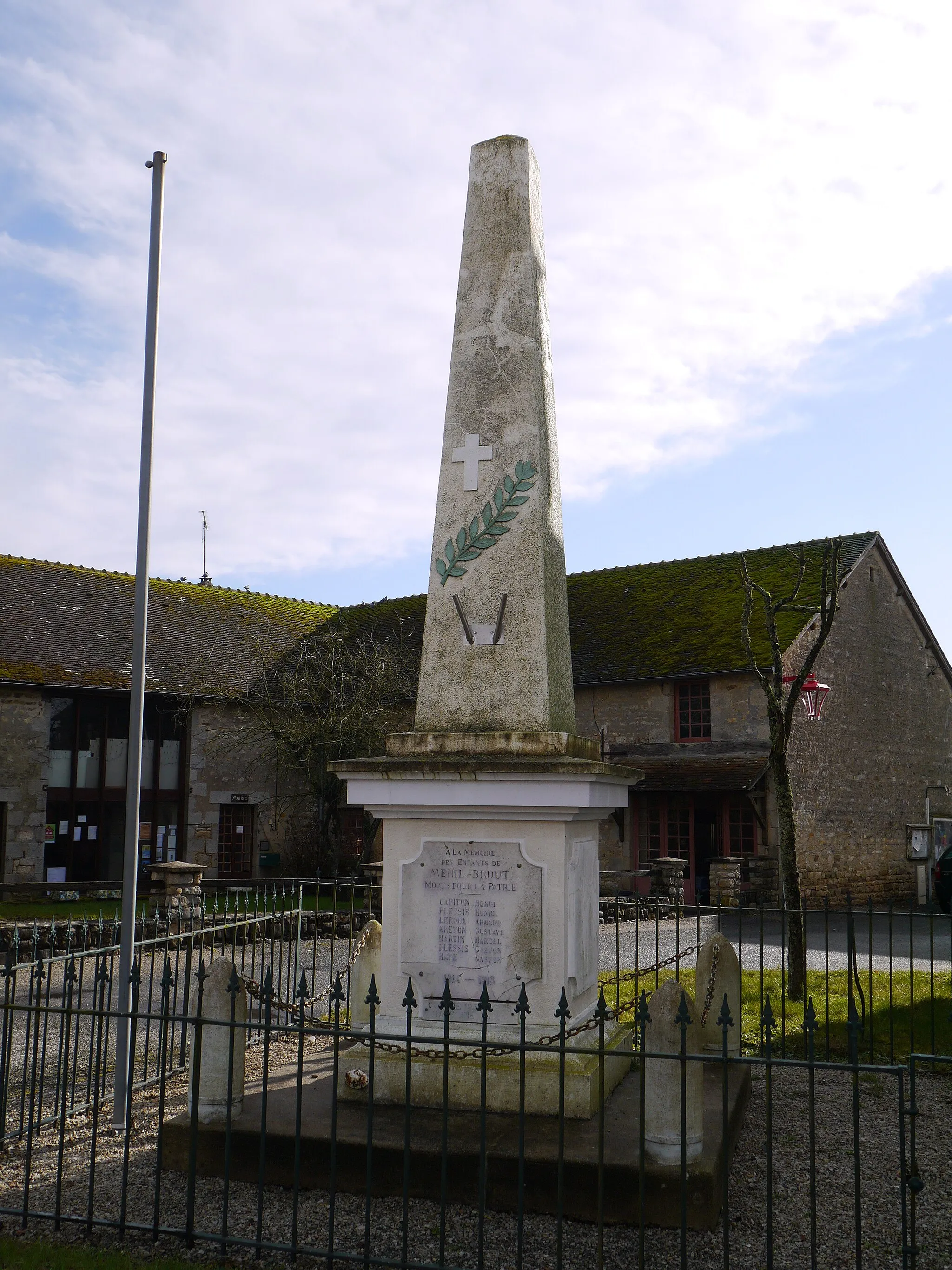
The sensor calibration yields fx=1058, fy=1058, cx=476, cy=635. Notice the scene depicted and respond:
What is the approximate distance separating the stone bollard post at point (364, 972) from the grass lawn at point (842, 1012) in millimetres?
1774

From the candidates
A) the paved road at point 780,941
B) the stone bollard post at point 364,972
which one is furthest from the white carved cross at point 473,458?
the paved road at point 780,941

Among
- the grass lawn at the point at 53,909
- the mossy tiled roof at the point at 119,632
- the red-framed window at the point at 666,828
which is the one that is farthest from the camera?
the mossy tiled roof at the point at 119,632

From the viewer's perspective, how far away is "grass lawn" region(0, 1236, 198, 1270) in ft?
13.8

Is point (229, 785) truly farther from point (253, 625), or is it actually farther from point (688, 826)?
point (688, 826)

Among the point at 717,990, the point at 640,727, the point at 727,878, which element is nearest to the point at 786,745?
the point at 717,990

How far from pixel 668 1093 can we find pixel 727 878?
15010 millimetres

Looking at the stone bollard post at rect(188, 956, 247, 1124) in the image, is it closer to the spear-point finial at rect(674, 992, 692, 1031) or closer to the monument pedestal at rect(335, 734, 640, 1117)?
the monument pedestal at rect(335, 734, 640, 1117)

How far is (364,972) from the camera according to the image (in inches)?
277

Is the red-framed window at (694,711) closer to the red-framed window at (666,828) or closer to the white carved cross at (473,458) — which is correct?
the red-framed window at (666,828)

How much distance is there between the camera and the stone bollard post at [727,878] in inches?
752

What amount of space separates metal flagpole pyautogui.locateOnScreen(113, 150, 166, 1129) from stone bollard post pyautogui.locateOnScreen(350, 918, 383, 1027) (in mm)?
1420

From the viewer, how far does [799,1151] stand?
5832mm

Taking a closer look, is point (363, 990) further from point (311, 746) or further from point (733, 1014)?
point (311, 746)

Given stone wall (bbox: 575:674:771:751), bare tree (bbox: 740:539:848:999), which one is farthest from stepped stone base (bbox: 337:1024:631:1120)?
stone wall (bbox: 575:674:771:751)
